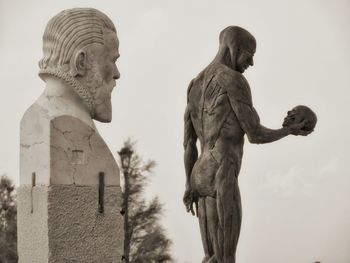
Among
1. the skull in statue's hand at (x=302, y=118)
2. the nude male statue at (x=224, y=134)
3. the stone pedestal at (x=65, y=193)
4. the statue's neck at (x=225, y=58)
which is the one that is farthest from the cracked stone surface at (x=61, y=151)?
the skull in statue's hand at (x=302, y=118)

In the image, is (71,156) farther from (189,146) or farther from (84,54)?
(189,146)

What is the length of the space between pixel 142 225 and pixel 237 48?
576 centimetres

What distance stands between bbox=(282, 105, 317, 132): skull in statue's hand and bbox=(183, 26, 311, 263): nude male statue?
4cm

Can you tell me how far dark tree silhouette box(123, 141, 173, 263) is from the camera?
13305mm

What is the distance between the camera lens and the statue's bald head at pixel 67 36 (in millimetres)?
7332

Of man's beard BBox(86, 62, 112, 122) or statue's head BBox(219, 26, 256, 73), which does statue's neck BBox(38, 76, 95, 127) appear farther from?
statue's head BBox(219, 26, 256, 73)

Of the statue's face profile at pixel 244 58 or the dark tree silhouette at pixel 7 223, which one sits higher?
the statue's face profile at pixel 244 58

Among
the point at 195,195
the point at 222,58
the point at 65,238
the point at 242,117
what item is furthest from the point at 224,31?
the point at 65,238

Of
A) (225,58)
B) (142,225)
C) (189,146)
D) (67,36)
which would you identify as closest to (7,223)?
(142,225)

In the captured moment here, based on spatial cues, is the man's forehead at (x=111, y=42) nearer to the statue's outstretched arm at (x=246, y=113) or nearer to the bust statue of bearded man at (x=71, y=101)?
the bust statue of bearded man at (x=71, y=101)

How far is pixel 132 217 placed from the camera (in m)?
13.5

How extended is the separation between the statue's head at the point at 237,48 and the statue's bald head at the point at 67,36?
1405 millimetres

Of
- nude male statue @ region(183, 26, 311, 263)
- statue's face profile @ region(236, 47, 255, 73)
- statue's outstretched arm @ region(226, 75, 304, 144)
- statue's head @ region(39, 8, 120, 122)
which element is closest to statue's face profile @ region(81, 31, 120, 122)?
statue's head @ region(39, 8, 120, 122)

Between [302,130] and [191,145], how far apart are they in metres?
1.06
